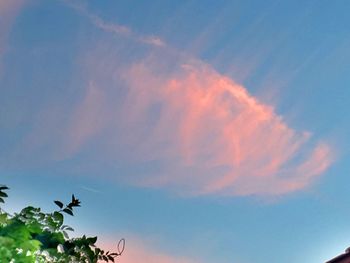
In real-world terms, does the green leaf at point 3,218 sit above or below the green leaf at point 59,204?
below

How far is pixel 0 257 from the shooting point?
2.56m

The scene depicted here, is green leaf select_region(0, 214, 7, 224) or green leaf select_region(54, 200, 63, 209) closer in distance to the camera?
green leaf select_region(0, 214, 7, 224)

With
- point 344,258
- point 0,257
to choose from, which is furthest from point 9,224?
point 344,258

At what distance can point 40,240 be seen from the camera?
316cm

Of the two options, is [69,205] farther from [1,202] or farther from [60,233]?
[1,202]

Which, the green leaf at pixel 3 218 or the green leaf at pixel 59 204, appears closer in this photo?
the green leaf at pixel 3 218

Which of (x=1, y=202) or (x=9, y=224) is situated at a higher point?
(x=1, y=202)

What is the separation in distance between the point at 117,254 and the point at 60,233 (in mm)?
984

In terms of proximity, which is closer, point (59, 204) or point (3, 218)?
point (3, 218)

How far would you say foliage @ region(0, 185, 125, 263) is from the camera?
2.73m

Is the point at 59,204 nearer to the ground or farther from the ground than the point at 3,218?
farther from the ground

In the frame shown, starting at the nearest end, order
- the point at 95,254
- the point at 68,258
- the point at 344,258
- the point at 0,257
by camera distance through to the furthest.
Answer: the point at 0,257 → the point at 68,258 → the point at 95,254 → the point at 344,258

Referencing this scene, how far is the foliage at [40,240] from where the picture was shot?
8.96 feet

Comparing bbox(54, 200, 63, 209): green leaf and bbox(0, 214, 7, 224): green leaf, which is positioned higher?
bbox(54, 200, 63, 209): green leaf
